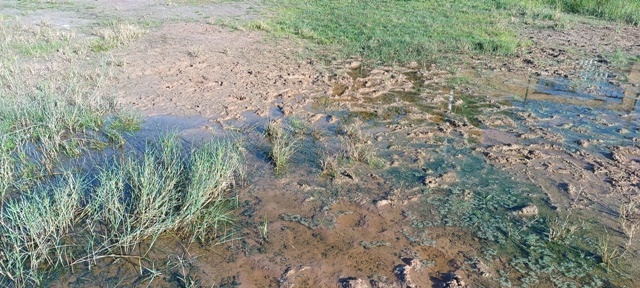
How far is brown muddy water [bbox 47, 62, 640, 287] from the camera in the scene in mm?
3406

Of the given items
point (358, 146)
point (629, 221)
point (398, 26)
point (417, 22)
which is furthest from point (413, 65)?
point (629, 221)

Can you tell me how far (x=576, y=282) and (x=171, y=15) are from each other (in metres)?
10.6

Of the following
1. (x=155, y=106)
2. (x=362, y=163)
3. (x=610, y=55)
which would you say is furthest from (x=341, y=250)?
(x=610, y=55)

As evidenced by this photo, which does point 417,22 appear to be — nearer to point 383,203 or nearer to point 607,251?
point 383,203

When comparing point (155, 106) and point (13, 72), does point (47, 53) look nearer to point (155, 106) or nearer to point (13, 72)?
point (13, 72)

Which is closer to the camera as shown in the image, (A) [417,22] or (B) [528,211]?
(B) [528,211]

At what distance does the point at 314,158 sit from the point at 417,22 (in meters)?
7.18

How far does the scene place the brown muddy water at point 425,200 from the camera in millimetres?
3406

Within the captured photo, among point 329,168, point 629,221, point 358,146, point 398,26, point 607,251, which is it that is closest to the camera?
point 607,251

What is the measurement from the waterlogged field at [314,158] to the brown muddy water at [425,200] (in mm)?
Result: 22

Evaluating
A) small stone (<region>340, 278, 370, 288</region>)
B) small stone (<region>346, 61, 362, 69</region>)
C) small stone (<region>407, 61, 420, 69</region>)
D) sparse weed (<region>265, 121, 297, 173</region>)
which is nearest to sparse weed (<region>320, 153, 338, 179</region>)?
sparse weed (<region>265, 121, 297, 173</region>)

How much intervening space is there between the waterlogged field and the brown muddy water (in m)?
0.02

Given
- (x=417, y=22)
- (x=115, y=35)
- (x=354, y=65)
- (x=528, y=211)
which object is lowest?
(x=528, y=211)

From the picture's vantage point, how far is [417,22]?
11.0 meters
